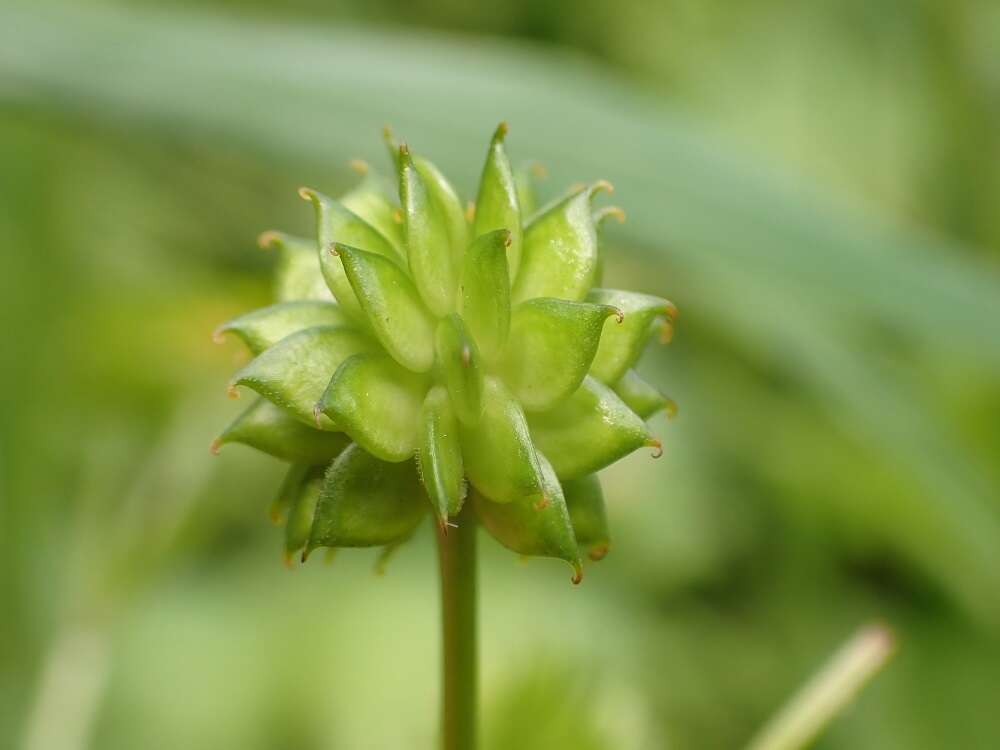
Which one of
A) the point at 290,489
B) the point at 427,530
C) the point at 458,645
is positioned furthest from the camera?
the point at 427,530

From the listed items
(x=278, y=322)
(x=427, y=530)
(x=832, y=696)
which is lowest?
(x=427, y=530)

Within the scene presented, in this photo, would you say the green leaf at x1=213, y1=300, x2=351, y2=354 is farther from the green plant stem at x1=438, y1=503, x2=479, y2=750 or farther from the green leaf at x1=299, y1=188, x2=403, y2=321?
the green plant stem at x1=438, y1=503, x2=479, y2=750

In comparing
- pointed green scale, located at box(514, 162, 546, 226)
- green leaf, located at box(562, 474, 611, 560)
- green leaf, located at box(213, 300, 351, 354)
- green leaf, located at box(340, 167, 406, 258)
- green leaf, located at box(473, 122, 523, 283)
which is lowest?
green leaf, located at box(562, 474, 611, 560)

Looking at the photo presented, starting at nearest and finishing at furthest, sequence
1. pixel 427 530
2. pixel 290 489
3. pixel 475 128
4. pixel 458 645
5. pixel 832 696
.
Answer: pixel 458 645, pixel 290 489, pixel 832 696, pixel 475 128, pixel 427 530

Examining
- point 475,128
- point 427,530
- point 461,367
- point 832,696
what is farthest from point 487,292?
point 427,530

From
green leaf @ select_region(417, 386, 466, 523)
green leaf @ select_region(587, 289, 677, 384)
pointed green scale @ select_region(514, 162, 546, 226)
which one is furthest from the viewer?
pointed green scale @ select_region(514, 162, 546, 226)

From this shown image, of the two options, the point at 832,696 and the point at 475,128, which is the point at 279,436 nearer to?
the point at 832,696

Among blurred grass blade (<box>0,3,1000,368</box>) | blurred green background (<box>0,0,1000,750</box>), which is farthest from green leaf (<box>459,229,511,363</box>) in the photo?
blurred grass blade (<box>0,3,1000,368</box>)
